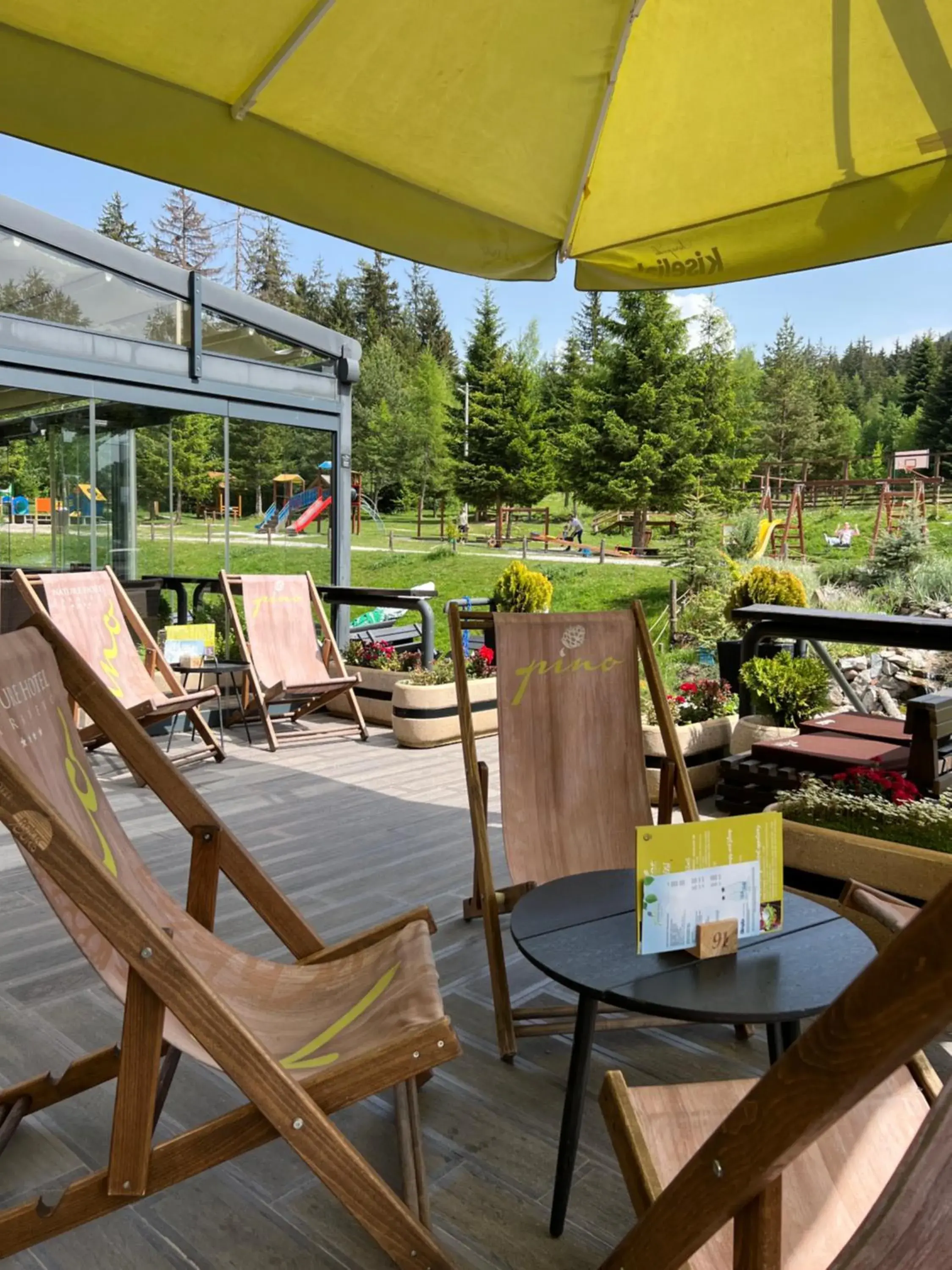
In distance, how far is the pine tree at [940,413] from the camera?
4291 cm

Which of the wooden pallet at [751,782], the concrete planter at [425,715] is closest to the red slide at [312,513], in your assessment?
the concrete planter at [425,715]

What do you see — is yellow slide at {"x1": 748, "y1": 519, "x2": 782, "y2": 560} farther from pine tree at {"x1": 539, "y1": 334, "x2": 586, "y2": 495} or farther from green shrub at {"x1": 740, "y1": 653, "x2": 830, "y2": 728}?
green shrub at {"x1": 740, "y1": 653, "x2": 830, "y2": 728}

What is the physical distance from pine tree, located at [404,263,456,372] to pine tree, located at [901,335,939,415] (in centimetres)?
2415

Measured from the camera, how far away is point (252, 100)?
220cm

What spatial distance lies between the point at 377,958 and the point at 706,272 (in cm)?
207

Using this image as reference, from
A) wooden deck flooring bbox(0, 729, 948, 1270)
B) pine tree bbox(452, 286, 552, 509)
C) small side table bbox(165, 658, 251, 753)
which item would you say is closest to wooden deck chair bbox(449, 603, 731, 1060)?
wooden deck flooring bbox(0, 729, 948, 1270)

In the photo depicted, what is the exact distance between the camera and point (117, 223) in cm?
4547

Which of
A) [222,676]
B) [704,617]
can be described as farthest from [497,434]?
[222,676]

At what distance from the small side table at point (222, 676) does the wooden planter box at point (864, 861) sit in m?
3.84

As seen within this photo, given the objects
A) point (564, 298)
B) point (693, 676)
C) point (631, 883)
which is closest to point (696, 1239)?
point (631, 883)

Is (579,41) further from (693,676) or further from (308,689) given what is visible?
(693,676)

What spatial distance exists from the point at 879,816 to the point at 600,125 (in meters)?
2.31

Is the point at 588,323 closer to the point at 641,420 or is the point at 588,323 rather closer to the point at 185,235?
the point at 185,235

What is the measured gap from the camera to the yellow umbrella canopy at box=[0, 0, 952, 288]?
80.7 inches
